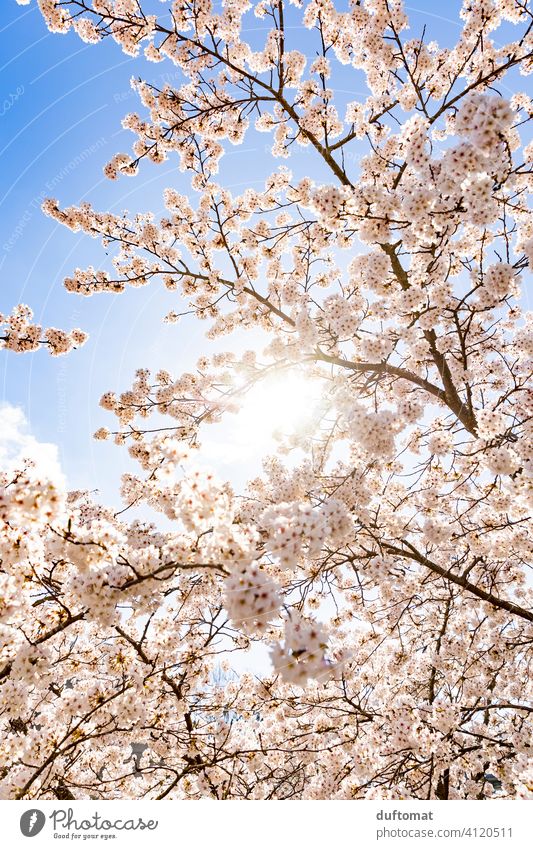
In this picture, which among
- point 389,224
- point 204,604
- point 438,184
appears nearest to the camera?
point 438,184

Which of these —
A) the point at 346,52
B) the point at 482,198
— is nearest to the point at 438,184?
the point at 482,198

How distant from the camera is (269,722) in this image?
8344 millimetres

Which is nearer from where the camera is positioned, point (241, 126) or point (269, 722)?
point (241, 126)

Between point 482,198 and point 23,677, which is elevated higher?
point 482,198
